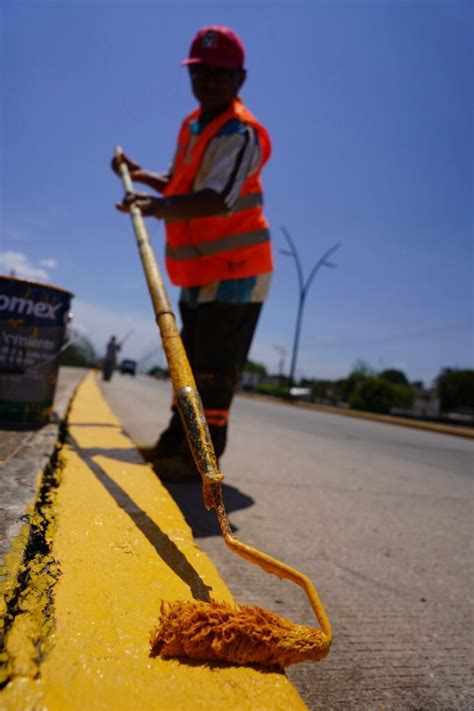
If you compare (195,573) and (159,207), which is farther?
(159,207)

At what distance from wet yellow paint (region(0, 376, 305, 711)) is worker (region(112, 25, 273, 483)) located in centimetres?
107

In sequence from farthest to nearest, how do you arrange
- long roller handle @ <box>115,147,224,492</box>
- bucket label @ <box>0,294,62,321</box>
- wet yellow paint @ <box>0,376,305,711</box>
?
bucket label @ <box>0,294,62,321</box>, long roller handle @ <box>115,147,224,492</box>, wet yellow paint @ <box>0,376,305,711</box>

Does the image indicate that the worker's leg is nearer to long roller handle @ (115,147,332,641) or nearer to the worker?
the worker

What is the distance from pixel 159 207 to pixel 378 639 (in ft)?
5.95

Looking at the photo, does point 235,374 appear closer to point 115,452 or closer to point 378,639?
point 115,452

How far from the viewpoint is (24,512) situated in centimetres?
104

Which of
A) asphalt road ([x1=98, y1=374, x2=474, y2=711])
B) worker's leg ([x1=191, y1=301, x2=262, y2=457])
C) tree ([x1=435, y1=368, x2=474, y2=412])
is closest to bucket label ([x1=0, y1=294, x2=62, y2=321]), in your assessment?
worker's leg ([x1=191, y1=301, x2=262, y2=457])

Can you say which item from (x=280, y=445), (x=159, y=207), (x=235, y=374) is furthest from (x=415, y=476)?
(x=159, y=207)

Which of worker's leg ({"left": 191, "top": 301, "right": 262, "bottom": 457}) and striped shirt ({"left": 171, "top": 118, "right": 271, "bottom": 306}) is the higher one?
striped shirt ({"left": 171, "top": 118, "right": 271, "bottom": 306})

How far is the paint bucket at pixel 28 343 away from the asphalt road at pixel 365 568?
803 mm

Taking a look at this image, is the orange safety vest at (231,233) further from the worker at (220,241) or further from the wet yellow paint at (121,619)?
→ the wet yellow paint at (121,619)

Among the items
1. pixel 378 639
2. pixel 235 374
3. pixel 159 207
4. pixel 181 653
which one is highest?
pixel 159 207

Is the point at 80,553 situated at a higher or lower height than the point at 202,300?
lower

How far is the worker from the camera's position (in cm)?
237
